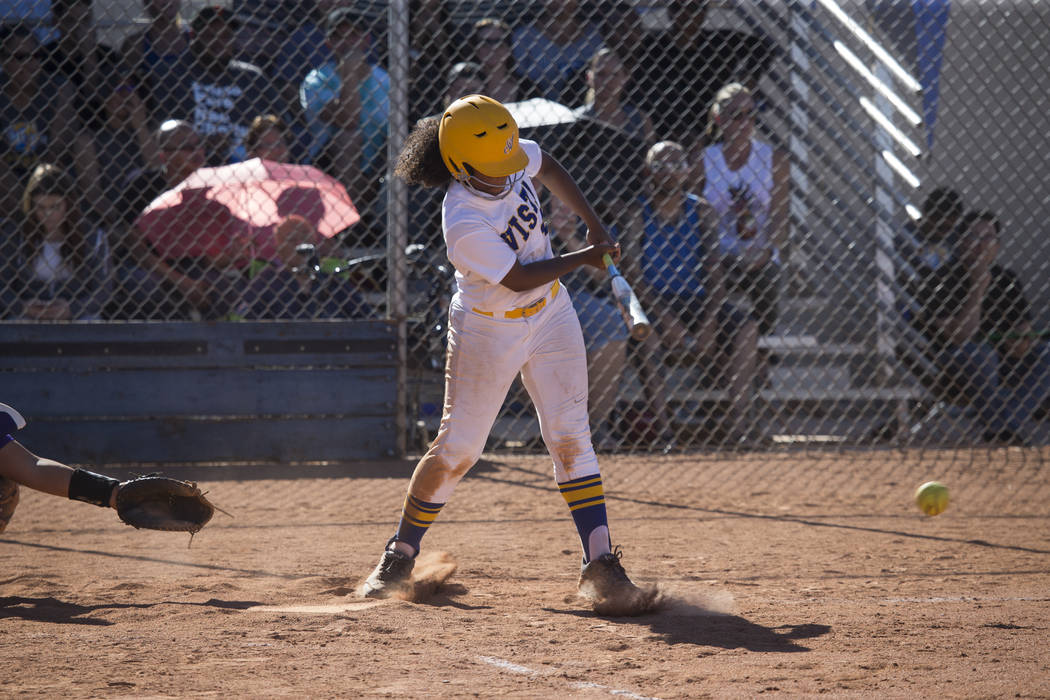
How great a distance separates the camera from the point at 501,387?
389 centimetres

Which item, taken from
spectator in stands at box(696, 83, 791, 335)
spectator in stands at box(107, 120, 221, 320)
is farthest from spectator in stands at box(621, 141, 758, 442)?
spectator in stands at box(107, 120, 221, 320)

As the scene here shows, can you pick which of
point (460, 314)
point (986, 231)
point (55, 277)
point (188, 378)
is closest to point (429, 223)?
point (188, 378)

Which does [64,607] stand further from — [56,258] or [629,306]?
[56,258]

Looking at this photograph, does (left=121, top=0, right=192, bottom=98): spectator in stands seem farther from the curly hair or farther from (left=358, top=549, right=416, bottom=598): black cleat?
(left=358, top=549, right=416, bottom=598): black cleat

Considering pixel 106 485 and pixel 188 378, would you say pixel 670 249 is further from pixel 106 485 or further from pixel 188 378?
pixel 106 485

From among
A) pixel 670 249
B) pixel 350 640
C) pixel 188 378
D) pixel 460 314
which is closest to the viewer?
pixel 350 640

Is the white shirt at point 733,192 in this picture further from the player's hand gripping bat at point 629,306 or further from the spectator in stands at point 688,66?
the player's hand gripping bat at point 629,306

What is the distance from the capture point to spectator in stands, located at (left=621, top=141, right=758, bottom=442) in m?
7.20

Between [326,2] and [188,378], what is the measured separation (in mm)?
2944

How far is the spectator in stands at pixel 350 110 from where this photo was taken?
296 inches

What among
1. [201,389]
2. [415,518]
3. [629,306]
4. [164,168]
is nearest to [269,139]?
[164,168]

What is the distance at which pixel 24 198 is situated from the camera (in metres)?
7.06

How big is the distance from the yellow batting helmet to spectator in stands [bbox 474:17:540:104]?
388 centimetres

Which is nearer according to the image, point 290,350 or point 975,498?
point 975,498
